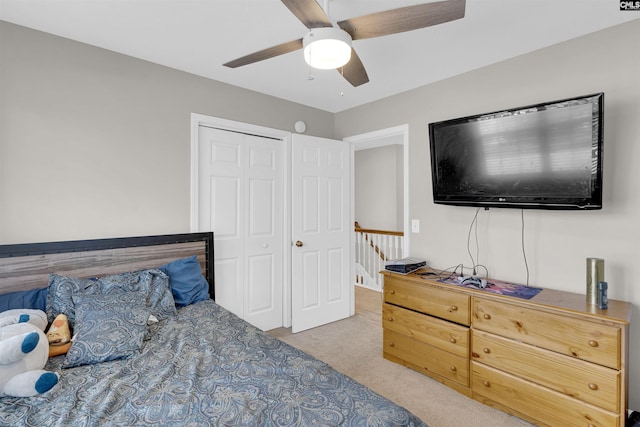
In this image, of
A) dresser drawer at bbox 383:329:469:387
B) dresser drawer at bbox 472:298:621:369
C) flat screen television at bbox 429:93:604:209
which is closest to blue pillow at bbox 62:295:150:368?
dresser drawer at bbox 383:329:469:387

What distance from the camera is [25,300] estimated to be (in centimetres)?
192

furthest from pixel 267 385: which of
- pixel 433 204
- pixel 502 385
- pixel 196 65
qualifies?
pixel 196 65

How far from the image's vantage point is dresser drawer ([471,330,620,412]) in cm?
172

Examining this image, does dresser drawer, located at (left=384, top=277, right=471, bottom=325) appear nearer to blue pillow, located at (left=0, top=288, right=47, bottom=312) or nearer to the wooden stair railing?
the wooden stair railing

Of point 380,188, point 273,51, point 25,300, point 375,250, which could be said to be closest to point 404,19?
point 273,51

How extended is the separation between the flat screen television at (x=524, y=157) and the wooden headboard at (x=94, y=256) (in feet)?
7.11

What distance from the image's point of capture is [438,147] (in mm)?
2656

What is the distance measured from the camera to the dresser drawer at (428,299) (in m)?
2.33

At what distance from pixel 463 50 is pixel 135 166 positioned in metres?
2.71

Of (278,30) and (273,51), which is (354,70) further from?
(278,30)

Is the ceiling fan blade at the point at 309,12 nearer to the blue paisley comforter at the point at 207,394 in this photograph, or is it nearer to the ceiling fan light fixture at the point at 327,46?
the ceiling fan light fixture at the point at 327,46

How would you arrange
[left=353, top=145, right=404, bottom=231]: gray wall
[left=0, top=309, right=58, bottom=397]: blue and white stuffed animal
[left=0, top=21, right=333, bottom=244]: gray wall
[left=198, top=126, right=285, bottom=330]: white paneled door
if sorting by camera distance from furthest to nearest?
1. [left=353, top=145, right=404, bottom=231]: gray wall
2. [left=198, top=126, right=285, bottom=330]: white paneled door
3. [left=0, top=21, right=333, bottom=244]: gray wall
4. [left=0, top=309, right=58, bottom=397]: blue and white stuffed animal

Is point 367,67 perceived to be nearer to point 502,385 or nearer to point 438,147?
point 438,147

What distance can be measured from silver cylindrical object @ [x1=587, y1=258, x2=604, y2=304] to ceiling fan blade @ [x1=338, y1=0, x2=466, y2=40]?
5.35ft
